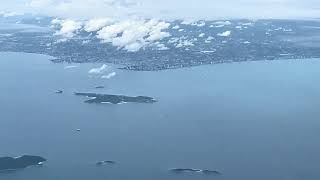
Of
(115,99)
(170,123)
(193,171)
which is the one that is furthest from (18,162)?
(115,99)

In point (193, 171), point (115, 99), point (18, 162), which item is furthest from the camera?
point (115, 99)

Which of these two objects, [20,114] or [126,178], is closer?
[126,178]

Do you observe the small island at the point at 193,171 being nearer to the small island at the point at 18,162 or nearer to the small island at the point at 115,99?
the small island at the point at 18,162

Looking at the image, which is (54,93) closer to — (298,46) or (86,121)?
(86,121)

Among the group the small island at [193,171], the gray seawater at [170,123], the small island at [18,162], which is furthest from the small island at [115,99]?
the small island at [193,171]

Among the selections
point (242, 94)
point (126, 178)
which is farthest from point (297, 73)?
point (126, 178)

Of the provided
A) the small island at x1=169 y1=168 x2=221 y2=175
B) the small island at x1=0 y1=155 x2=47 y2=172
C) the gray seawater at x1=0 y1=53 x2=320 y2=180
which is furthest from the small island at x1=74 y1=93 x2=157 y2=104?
the small island at x1=169 y1=168 x2=221 y2=175

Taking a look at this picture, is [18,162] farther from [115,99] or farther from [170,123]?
[115,99]
